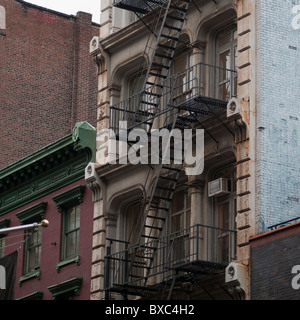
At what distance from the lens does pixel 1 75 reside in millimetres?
48656

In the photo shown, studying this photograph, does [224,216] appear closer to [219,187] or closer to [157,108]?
[219,187]

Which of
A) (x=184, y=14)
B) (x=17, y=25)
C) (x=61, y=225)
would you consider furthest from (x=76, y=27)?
(x=184, y=14)

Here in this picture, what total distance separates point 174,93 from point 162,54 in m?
1.29

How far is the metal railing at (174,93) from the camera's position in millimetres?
31500

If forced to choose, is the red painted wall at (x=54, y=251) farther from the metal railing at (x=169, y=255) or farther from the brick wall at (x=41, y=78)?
the brick wall at (x=41, y=78)

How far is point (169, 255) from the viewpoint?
31266 millimetres

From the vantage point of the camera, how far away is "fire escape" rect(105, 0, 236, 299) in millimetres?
30734

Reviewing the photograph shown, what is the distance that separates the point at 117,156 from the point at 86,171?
140cm

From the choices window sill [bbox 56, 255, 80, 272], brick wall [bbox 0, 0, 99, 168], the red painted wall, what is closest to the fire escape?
the red painted wall

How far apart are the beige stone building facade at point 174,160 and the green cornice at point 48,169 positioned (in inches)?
41.7

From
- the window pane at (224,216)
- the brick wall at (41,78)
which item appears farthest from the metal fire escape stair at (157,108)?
the brick wall at (41,78)

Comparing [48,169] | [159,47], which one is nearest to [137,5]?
[159,47]

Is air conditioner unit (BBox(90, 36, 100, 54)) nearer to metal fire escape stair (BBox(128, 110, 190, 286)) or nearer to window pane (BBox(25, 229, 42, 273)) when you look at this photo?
metal fire escape stair (BBox(128, 110, 190, 286))
